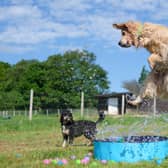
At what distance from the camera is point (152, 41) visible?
4.81 m

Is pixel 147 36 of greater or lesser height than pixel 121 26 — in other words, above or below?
below

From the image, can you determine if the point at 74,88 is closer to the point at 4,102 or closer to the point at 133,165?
the point at 4,102

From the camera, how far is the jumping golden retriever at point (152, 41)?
15.5 ft

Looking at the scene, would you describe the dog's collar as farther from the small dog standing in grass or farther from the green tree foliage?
the green tree foliage

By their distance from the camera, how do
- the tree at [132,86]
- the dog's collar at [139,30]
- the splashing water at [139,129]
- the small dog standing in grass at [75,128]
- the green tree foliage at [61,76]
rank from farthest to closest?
the green tree foliage at [61,76] → the small dog standing in grass at [75,128] → the splashing water at [139,129] → the tree at [132,86] → the dog's collar at [139,30]

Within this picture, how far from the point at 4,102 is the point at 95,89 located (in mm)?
28874

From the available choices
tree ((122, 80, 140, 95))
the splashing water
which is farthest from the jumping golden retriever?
the splashing water

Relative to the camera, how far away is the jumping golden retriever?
4.74 metres

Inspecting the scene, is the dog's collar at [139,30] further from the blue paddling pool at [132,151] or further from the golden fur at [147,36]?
the blue paddling pool at [132,151]

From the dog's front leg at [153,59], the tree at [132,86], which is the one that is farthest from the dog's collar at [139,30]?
the tree at [132,86]

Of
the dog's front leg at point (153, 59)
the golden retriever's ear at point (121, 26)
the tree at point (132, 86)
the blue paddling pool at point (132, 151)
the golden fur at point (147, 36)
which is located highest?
the golden retriever's ear at point (121, 26)

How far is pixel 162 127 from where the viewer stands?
1145 cm

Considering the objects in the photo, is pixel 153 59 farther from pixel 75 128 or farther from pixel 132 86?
pixel 75 128

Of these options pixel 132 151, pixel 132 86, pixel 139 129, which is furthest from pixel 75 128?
pixel 132 86
